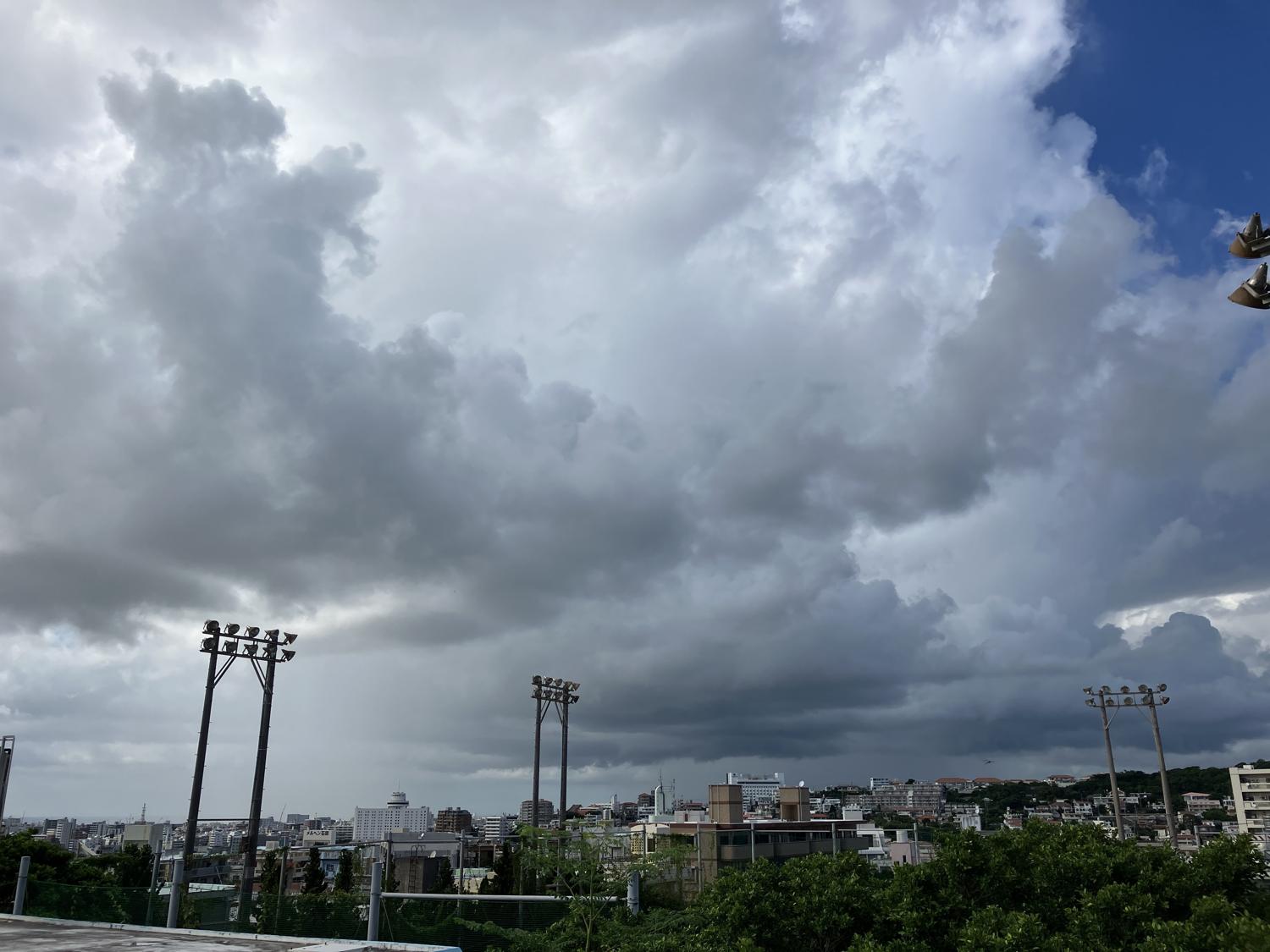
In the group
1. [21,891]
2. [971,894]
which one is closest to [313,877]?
[21,891]

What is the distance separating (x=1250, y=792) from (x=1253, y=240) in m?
114

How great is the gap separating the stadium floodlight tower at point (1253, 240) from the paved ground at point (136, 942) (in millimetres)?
9727

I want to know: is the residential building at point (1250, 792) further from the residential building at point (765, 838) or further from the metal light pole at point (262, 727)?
the metal light pole at point (262, 727)

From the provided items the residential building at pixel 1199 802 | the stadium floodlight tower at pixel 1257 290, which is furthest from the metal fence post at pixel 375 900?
the residential building at pixel 1199 802

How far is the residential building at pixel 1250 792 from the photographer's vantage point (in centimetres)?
9431

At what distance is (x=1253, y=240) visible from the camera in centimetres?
856

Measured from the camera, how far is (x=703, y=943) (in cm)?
962

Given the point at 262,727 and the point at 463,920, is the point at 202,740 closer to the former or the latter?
the point at 262,727

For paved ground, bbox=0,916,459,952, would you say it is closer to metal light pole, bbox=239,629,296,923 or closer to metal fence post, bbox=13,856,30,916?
metal fence post, bbox=13,856,30,916

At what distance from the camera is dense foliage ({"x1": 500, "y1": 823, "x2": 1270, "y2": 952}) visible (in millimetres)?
8547

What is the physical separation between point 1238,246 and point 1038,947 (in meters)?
6.53

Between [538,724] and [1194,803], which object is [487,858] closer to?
[538,724]

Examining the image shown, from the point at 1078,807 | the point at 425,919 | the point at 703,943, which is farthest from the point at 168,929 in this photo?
the point at 1078,807

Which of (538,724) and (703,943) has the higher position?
(538,724)
